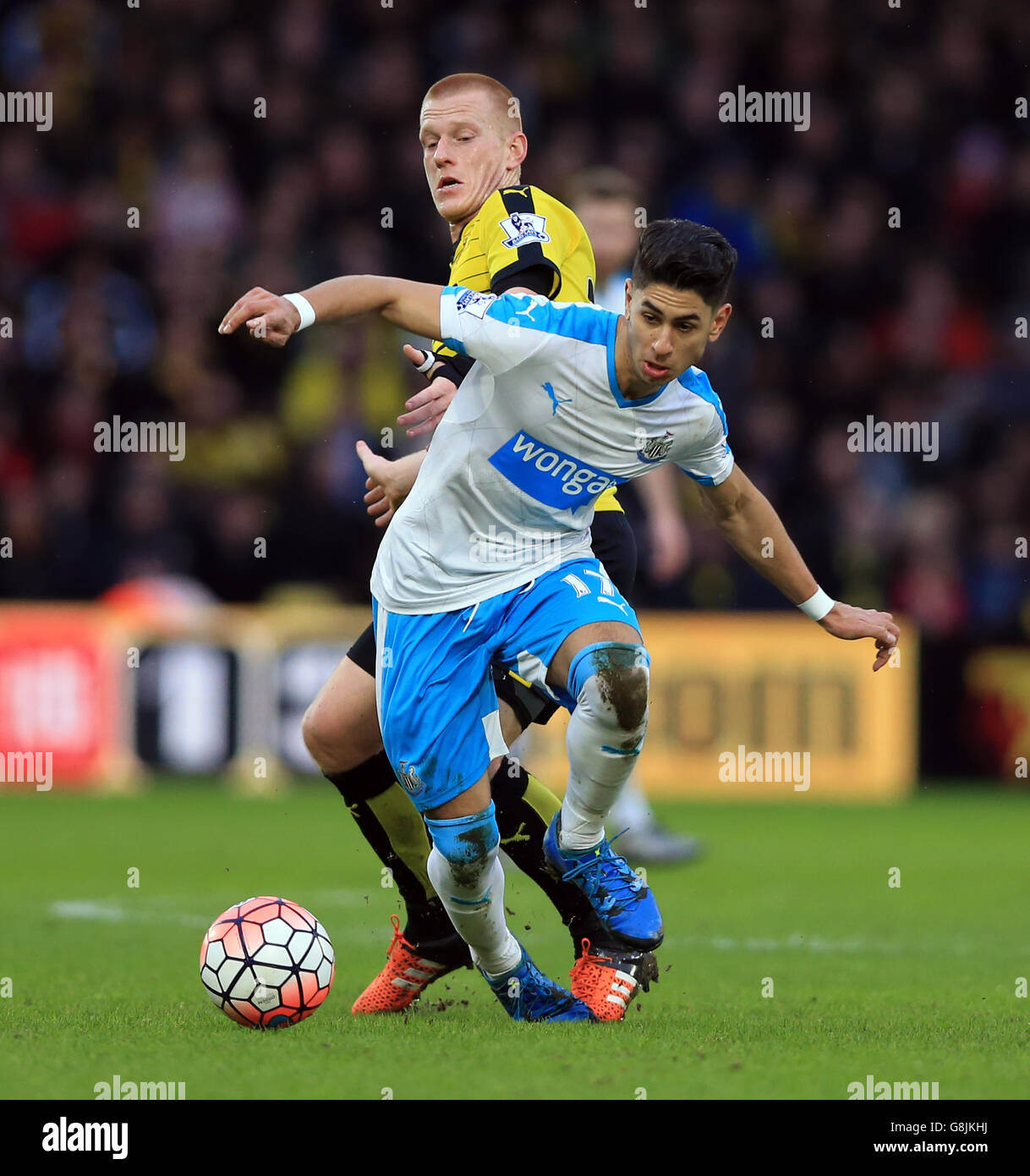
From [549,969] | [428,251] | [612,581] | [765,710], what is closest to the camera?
[612,581]

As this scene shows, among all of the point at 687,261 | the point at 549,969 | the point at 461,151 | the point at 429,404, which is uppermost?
the point at 461,151

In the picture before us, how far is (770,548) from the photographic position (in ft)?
16.5

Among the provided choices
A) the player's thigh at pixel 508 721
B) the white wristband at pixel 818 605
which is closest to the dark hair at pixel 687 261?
the white wristband at pixel 818 605

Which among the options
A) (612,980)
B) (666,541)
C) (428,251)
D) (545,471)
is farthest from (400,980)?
(428,251)

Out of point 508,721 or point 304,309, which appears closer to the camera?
point 304,309

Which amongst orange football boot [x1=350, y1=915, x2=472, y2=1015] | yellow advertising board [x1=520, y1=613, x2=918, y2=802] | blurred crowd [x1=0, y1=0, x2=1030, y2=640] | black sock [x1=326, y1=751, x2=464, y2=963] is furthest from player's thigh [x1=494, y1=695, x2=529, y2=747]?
blurred crowd [x1=0, y1=0, x2=1030, y2=640]

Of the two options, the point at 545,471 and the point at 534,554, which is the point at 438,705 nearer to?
the point at 534,554

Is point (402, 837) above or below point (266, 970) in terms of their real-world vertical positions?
above

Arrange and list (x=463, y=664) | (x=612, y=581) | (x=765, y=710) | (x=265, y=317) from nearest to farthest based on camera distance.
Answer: (x=265, y=317), (x=463, y=664), (x=612, y=581), (x=765, y=710)

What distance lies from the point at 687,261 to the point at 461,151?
1.09 metres

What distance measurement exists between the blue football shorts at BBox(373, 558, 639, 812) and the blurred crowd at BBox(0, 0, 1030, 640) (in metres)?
8.38

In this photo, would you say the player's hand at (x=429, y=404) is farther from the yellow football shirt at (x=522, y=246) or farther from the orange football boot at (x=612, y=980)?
the orange football boot at (x=612, y=980)
